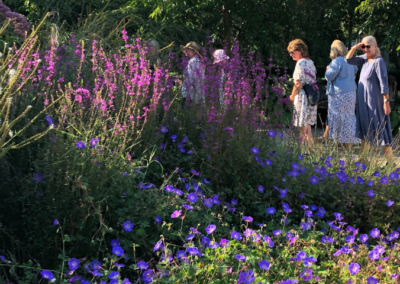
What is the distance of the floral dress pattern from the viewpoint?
251 inches

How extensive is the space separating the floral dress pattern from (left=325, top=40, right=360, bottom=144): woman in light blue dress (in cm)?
26

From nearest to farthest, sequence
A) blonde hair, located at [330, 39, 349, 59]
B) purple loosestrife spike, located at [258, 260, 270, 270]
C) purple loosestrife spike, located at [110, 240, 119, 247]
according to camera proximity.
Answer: purple loosestrife spike, located at [258, 260, 270, 270] → purple loosestrife spike, located at [110, 240, 119, 247] → blonde hair, located at [330, 39, 349, 59]

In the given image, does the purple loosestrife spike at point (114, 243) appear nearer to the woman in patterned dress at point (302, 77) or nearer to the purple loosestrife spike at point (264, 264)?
the purple loosestrife spike at point (264, 264)

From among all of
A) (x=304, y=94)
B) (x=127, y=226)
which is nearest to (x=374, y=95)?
(x=304, y=94)

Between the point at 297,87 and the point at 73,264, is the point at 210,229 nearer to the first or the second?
the point at 73,264

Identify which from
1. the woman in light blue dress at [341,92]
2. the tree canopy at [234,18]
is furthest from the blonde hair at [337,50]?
the tree canopy at [234,18]

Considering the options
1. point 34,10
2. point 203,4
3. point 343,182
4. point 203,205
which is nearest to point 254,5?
point 203,4

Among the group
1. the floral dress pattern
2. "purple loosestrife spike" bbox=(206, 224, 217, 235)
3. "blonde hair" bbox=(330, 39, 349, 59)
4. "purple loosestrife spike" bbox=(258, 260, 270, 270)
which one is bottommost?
"purple loosestrife spike" bbox=(258, 260, 270, 270)

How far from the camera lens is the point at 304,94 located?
21.8ft

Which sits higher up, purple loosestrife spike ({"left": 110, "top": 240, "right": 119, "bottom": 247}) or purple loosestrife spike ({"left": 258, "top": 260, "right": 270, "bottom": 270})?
purple loosestrife spike ({"left": 110, "top": 240, "right": 119, "bottom": 247})

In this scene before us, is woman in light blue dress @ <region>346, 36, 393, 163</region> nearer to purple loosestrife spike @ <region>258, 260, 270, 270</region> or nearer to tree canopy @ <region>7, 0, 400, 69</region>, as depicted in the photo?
tree canopy @ <region>7, 0, 400, 69</region>

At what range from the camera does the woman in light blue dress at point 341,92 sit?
6.53 meters

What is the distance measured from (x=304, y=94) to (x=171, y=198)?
4.18m

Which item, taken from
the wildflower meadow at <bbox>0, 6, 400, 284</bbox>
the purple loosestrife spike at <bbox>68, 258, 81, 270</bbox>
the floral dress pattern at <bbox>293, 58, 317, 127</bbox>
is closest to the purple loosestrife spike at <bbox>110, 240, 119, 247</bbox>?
the wildflower meadow at <bbox>0, 6, 400, 284</bbox>
